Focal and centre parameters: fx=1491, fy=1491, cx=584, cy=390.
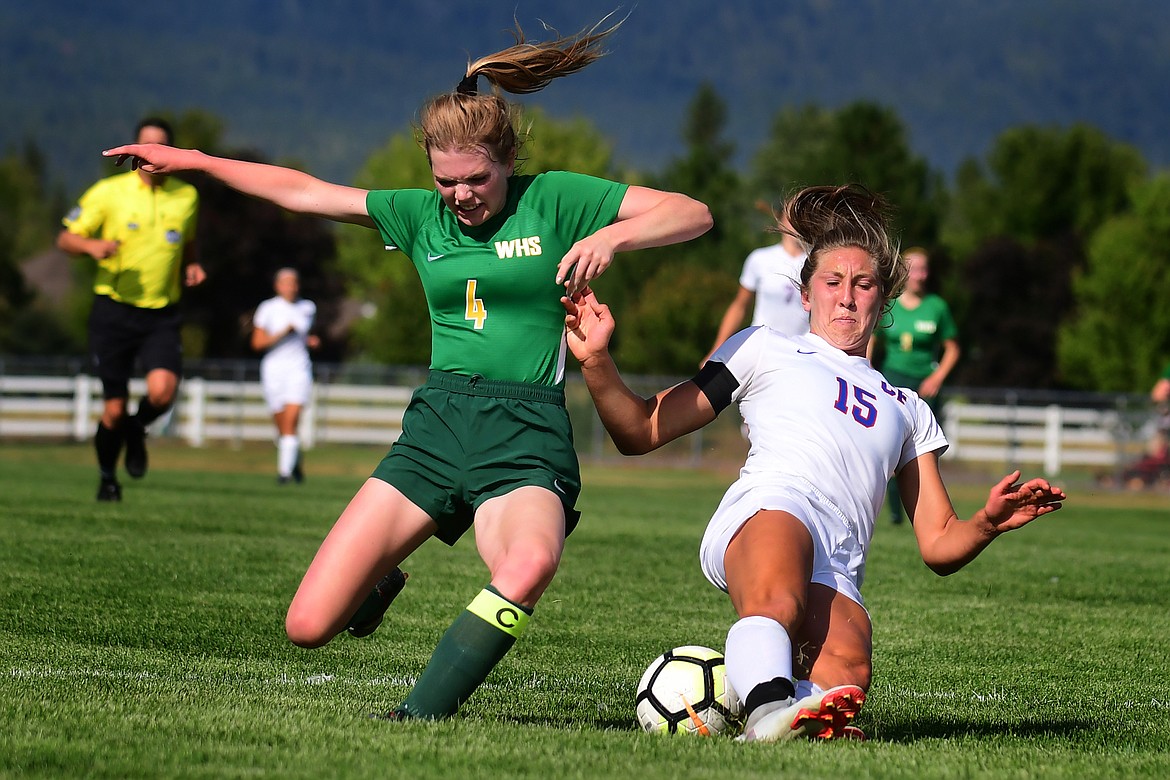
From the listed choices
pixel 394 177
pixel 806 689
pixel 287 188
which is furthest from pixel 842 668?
pixel 394 177

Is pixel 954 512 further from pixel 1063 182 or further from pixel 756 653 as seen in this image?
pixel 1063 182

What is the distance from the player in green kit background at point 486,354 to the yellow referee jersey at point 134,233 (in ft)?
21.4

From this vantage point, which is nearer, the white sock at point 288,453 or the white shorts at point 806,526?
the white shorts at point 806,526

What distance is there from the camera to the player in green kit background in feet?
15.1

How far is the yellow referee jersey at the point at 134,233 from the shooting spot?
10891 millimetres

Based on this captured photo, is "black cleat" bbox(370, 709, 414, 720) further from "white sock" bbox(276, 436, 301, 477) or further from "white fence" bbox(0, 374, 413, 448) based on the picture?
"white fence" bbox(0, 374, 413, 448)

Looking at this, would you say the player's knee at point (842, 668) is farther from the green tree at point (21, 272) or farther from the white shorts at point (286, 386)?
the green tree at point (21, 272)

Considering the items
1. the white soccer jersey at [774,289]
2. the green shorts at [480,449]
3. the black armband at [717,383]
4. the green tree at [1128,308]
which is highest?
the green tree at [1128,308]

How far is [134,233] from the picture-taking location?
35.8 feet

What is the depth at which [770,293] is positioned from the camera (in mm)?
12141

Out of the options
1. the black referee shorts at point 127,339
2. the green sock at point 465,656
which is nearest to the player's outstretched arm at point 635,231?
the green sock at point 465,656

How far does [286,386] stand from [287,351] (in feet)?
1.61

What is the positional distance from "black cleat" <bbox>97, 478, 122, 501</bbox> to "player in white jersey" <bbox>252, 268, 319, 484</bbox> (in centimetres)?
495

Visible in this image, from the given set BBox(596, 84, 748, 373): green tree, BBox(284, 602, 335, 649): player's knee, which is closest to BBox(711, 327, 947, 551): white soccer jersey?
BBox(284, 602, 335, 649): player's knee
